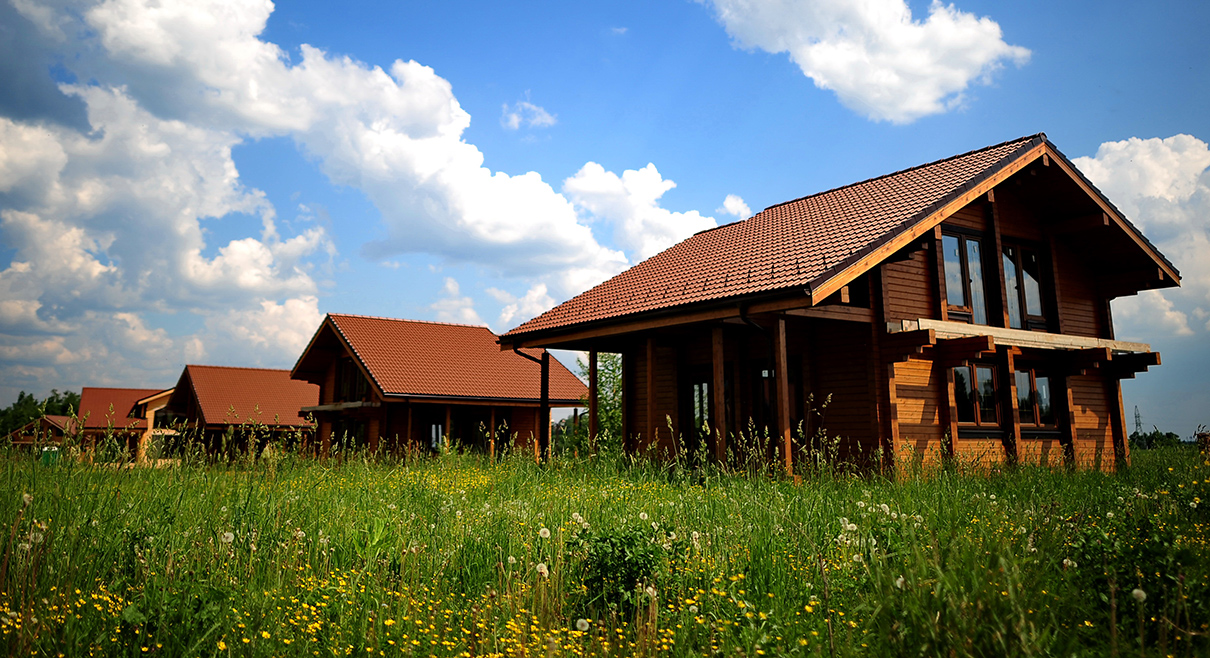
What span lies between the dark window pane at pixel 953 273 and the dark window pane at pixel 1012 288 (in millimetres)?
1208

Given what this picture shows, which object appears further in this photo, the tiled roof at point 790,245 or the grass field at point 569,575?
the tiled roof at point 790,245

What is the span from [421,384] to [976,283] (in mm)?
16423

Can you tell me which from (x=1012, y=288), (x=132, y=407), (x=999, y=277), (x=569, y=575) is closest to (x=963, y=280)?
(x=999, y=277)

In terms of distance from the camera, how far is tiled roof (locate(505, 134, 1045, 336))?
10.6 m

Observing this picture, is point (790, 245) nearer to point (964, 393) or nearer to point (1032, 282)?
point (964, 393)

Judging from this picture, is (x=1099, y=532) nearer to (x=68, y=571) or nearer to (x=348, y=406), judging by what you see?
(x=68, y=571)

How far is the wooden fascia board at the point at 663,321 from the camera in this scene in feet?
32.5

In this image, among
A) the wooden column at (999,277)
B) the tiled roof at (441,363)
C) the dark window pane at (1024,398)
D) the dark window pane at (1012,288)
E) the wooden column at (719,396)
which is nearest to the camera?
the wooden column at (719,396)

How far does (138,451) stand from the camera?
6594 millimetres

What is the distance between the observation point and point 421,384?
23359 mm

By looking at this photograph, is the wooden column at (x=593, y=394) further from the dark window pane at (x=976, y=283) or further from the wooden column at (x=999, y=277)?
the wooden column at (x=999, y=277)

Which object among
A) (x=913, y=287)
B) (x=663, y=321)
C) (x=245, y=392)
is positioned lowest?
(x=245, y=392)

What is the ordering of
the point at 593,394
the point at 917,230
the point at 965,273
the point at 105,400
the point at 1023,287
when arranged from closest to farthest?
1. the point at 917,230
2. the point at 965,273
3. the point at 1023,287
4. the point at 593,394
5. the point at 105,400

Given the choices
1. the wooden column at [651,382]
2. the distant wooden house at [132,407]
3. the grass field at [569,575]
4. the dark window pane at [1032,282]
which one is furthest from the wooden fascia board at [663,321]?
the distant wooden house at [132,407]
